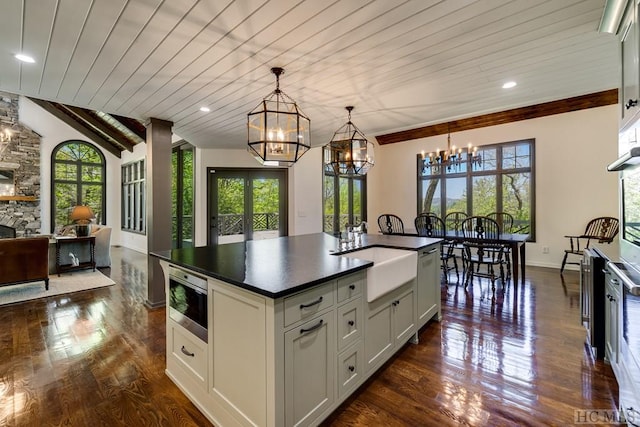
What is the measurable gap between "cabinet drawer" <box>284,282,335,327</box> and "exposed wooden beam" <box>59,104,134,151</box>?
897 centimetres

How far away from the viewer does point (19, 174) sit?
293 inches

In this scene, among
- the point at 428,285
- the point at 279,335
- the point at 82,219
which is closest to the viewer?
the point at 279,335

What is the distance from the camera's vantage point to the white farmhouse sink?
1.95 metres

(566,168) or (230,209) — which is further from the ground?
(566,168)

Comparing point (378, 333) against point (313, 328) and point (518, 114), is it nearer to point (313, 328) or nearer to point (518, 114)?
point (313, 328)

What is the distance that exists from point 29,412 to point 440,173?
761 centimetres

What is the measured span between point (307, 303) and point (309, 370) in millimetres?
371

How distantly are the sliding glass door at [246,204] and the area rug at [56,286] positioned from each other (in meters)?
2.00

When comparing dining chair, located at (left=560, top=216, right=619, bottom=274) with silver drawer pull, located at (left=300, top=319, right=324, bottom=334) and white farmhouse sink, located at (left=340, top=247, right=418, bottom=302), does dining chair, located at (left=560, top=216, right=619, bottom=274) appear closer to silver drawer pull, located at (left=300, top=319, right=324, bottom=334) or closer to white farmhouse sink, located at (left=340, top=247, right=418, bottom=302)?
white farmhouse sink, located at (left=340, top=247, right=418, bottom=302)

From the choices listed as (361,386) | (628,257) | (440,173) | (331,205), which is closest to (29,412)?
(361,386)

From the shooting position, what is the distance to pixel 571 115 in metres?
5.44

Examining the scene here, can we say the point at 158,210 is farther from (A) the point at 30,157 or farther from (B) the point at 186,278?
(A) the point at 30,157

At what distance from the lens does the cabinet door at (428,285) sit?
108 inches

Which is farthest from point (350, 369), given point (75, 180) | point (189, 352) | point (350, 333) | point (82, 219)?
point (75, 180)
